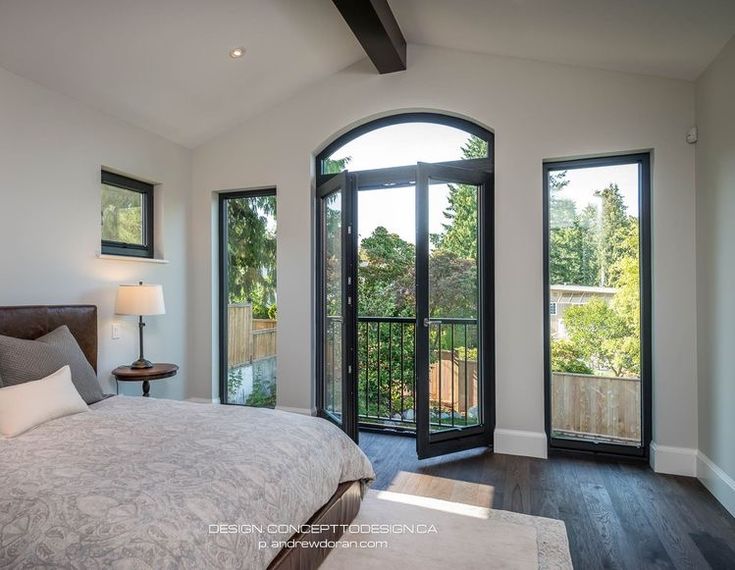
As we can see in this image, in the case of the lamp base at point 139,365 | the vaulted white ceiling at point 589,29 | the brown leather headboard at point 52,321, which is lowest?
the lamp base at point 139,365

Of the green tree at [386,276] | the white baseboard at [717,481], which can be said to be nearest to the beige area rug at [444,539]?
the white baseboard at [717,481]

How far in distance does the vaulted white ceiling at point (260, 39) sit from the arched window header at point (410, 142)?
1.81 feet

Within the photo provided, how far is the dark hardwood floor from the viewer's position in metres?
1.93

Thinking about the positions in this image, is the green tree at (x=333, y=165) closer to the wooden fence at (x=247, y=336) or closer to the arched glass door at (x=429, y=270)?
the arched glass door at (x=429, y=270)

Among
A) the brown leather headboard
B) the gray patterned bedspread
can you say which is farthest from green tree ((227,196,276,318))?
the gray patterned bedspread

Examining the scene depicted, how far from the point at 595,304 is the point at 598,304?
0.06 feet

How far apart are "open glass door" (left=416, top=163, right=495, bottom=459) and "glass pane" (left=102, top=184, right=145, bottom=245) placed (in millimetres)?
2417

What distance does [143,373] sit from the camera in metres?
3.11

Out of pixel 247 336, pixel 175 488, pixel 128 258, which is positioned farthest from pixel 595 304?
pixel 128 258

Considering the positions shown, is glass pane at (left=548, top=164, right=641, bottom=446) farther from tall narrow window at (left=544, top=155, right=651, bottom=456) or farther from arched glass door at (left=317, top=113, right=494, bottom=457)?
arched glass door at (left=317, top=113, right=494, bottom=457)

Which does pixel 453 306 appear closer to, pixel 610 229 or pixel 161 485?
pixel 610 229

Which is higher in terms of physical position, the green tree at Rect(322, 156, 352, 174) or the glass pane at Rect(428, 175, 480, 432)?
the green tree at Rect(322, 156, 352, 174)

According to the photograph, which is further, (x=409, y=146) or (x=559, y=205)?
(x=409, y=146)

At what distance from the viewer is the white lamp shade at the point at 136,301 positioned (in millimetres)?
3112
